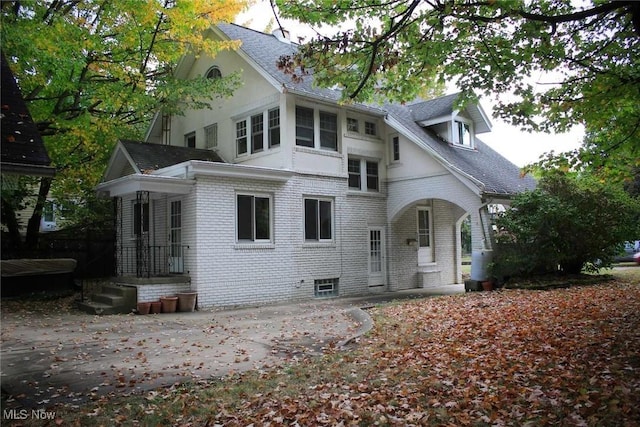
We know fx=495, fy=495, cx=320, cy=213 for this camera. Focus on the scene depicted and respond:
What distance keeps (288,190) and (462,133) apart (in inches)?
352

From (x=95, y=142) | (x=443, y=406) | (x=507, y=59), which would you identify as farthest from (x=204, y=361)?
(x=95, y=142)

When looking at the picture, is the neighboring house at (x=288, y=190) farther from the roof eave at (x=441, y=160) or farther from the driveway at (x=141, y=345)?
the driveway at (x=141, y=345)

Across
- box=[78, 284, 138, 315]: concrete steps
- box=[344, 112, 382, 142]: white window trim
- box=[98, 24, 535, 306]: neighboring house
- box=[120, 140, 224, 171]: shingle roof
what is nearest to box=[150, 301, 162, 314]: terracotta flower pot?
box=[98, 24, 535, 306]: neighboring house

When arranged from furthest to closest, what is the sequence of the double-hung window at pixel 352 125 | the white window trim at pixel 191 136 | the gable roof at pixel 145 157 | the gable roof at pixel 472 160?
the white window trim at pixel 191 136 < the double-hung window at pixel 352 125 < the gable roof at pixel 472 160 < the gable roof at pixel 145 157

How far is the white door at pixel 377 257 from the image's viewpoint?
1909 cm

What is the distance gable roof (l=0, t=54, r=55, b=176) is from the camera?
602cm

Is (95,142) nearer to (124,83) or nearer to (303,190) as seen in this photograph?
(124,83)

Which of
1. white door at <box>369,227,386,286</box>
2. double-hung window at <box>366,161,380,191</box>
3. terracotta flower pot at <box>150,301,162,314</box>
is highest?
double-hung window at <box>366,161,380,191</box>

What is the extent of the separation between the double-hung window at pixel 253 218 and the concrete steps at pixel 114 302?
11.4ft

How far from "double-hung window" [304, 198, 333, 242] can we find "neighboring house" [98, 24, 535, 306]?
5 cm

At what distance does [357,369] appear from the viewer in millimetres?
6891

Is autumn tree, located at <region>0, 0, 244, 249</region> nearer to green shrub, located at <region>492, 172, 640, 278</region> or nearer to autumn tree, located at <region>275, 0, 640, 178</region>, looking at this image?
autumn tree, located at <region>275, 0, 640, 178</region>

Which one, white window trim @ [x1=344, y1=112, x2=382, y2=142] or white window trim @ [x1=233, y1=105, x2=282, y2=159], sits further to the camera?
white window trim @ [x1=344, y1=112, x2=382, y2=142]

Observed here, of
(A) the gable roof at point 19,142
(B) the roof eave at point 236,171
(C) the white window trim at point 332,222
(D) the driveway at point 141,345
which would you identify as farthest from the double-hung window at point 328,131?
(A) the gable roof at point 19,142
